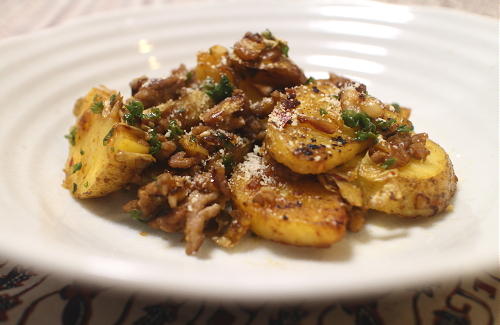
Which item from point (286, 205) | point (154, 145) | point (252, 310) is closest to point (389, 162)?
point (286, 205)

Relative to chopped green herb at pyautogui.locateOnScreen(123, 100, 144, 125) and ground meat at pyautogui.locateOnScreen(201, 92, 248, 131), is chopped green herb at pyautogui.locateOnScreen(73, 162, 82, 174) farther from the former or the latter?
ground meat at pyautogui.locateOnScreen(201, 92, 248, 131)

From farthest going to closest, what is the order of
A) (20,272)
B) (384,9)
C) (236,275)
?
(384,9) → (20,272) → (236,275)

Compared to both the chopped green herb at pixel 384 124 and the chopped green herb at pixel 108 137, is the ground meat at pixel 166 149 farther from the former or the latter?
the chopped green herb at pixel 384 124

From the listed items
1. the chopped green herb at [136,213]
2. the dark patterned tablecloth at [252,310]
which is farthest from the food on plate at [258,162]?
the dark patterned tablecloth at [252,310]

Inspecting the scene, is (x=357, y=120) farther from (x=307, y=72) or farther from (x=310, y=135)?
(x=307, y=72)

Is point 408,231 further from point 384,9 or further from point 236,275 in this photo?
point 384,9

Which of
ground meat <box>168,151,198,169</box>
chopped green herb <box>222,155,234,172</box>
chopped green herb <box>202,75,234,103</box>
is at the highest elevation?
chopped green herb <box>202,75,234,103</box>

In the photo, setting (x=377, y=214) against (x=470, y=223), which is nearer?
(x=470, y=223)

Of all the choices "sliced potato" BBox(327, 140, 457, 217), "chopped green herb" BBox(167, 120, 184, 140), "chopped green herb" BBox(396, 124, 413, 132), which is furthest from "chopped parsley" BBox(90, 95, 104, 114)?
"chopped green herb" BBox(396, 124, 413, 132)

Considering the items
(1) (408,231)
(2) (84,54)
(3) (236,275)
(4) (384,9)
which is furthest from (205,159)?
(4) (384,9)
